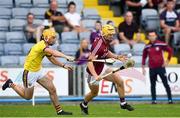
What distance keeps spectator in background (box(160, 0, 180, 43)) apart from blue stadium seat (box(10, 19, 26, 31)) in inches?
182

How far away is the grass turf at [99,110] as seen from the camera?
19.7 m

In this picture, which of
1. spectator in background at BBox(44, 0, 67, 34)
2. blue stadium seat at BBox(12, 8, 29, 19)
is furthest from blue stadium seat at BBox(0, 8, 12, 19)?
spectator in background at BBox(44, 0, 67, 34)

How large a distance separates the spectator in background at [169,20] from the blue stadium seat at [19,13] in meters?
4.54

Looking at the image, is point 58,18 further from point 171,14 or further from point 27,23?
point 171,14

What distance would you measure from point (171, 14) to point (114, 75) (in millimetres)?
7762

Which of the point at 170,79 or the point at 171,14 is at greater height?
the point at 171,14

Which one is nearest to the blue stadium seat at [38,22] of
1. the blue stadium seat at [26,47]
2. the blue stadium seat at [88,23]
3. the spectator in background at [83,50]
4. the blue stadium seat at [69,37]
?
the blue stadium seat at [69,37]

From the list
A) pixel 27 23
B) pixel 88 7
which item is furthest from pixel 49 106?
pixel 88 7

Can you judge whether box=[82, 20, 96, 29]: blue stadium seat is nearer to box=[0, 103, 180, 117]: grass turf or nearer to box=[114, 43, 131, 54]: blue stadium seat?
box=[114, 43, 131, 54]: blue stadium seat

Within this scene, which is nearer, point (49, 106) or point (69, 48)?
point (49, 106)

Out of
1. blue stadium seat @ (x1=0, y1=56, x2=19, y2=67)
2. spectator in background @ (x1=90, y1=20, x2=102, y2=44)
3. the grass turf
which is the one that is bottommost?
the grass turf

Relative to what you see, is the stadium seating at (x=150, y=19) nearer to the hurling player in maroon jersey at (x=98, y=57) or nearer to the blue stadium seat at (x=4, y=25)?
the blue stadium seat at (x=4, y=25)

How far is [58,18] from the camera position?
2656cm

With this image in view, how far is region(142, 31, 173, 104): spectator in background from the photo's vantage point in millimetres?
24375
